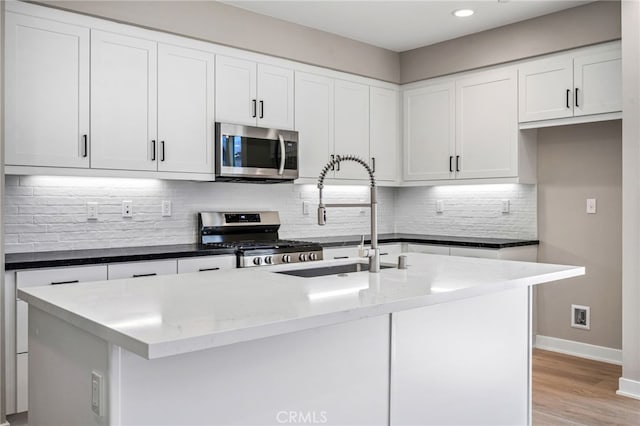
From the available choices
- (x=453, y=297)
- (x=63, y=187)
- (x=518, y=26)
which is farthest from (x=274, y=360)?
(x=518, y=26)

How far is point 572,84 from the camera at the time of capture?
4180 millimetres

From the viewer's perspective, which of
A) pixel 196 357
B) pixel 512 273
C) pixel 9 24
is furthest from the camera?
pixel 9 24

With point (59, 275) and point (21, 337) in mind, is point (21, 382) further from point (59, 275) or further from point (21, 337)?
point (59, 275)

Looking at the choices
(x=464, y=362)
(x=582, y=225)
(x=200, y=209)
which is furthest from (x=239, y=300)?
(x=582, y=225)

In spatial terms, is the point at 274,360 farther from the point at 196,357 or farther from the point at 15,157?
the point at 15,157

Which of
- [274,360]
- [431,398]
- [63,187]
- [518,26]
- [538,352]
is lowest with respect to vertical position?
[538,352]

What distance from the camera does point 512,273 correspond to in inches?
95.5

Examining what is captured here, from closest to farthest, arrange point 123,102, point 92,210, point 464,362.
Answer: point 464,362
point 123,102
point 92,210

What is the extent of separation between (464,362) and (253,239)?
253 centimetres

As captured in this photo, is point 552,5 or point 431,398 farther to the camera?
point 552,5

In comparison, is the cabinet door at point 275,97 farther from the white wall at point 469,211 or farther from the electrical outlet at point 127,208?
the white wall at point 469,211

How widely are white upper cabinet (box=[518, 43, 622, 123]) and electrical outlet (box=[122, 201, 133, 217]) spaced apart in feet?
10.1

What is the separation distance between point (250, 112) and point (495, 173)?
82.2 inches

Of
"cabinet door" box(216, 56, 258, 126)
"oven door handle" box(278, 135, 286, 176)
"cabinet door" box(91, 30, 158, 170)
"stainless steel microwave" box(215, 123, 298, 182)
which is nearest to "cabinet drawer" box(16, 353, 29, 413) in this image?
"cabinet door" box(91, 30, 158, 170)
